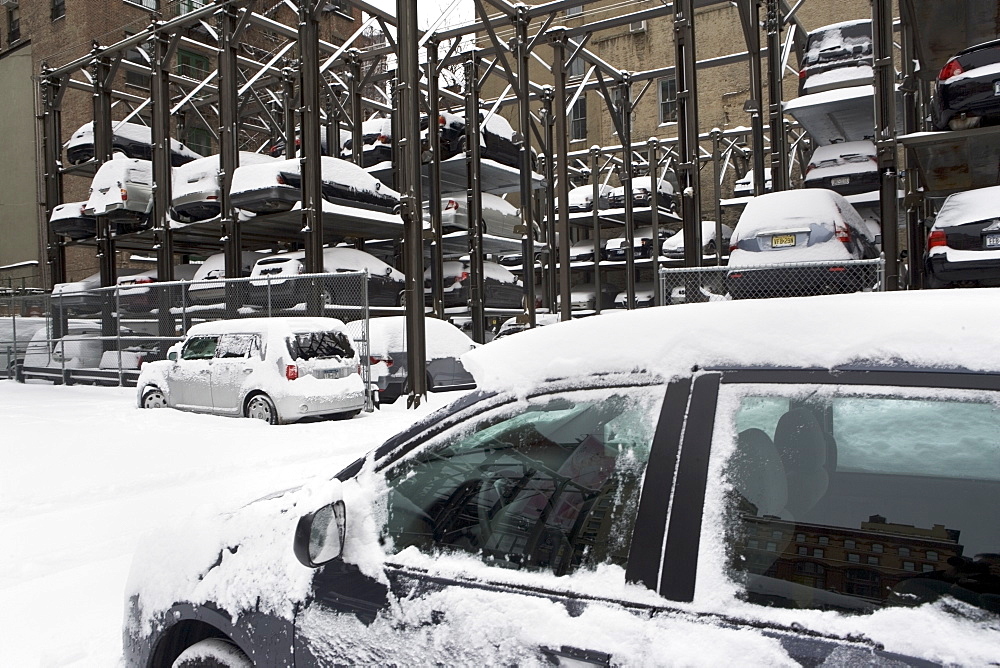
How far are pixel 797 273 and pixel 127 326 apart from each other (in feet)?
45.9

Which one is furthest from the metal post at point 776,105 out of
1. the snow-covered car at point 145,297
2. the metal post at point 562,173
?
the snow-covered car at point 145,297

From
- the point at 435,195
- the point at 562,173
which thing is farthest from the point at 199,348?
the point at 562,173

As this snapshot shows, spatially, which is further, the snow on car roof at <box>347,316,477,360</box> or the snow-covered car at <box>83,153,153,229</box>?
the snow-covered car at <box>83,153,153,229</box>

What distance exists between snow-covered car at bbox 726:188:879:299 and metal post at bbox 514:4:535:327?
21.1 feet

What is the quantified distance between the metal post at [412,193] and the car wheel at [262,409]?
224cm

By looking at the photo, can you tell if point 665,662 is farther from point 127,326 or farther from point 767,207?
point 127,326

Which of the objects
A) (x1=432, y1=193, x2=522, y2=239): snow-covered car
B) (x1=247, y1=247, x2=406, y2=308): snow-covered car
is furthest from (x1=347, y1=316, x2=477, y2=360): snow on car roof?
(x1=432, y1=193, x2=522, y2=239): snow-covered car

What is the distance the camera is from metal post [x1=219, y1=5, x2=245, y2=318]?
16531 mm

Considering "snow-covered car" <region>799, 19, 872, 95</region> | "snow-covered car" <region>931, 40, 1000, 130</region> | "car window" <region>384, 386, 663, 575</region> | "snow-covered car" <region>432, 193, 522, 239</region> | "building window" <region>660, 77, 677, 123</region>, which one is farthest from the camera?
"building window" <region>660, 77, 677, 123</region>

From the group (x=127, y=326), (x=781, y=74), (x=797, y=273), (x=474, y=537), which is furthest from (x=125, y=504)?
(x=781, y=74)

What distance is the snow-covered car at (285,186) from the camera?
15.3 metres

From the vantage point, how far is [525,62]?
17.8 metres

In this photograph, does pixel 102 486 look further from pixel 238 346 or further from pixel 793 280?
pixel 793 280

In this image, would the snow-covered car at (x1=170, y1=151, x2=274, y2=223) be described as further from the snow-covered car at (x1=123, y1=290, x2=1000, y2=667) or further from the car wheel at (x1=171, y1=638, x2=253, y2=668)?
the snow-covered car at (x1=123, y1=290, x2=1000, y2=667)
